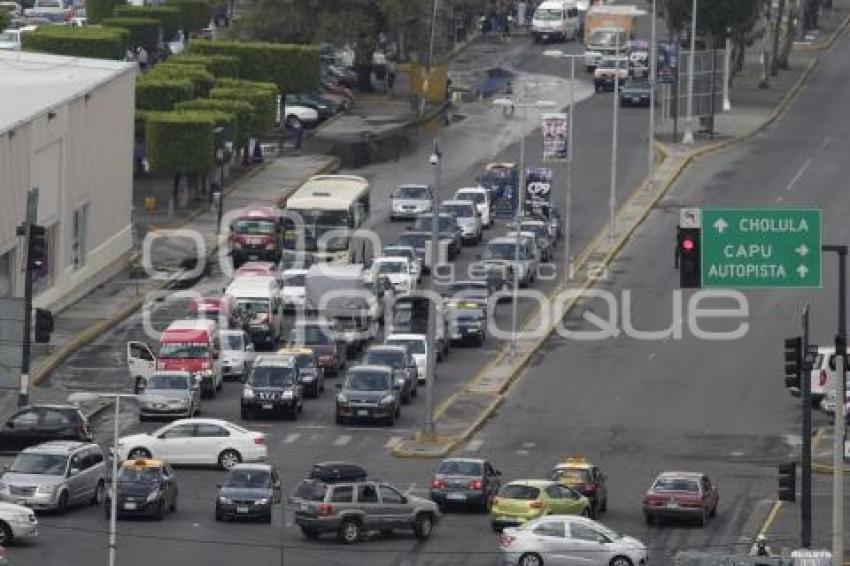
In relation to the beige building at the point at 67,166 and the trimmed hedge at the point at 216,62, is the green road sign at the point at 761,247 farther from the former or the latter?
the trimmed hedge at the point at 216,62

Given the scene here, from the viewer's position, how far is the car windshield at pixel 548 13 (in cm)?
16588

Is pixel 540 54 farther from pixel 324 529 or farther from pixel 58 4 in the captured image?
pixel 324 529

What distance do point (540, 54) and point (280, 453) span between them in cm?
8098

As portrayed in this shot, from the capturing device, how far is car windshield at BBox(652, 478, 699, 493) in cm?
7681

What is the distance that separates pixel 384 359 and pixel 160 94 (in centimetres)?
3687

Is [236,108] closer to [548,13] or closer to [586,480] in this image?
[548,13]

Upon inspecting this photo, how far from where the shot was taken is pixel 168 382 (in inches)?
3489

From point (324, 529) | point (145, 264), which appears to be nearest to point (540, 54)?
point (145, 264)

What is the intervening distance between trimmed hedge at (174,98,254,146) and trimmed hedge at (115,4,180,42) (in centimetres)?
2768

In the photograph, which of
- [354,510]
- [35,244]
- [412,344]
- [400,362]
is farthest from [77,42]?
[354,510]

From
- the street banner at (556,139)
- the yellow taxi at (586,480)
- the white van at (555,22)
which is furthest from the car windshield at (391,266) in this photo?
the white van at (555,22)

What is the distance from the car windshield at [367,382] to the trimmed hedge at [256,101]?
38.9 meters

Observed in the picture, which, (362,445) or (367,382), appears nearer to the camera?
(362,445)

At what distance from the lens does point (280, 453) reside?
8500 centimetres
